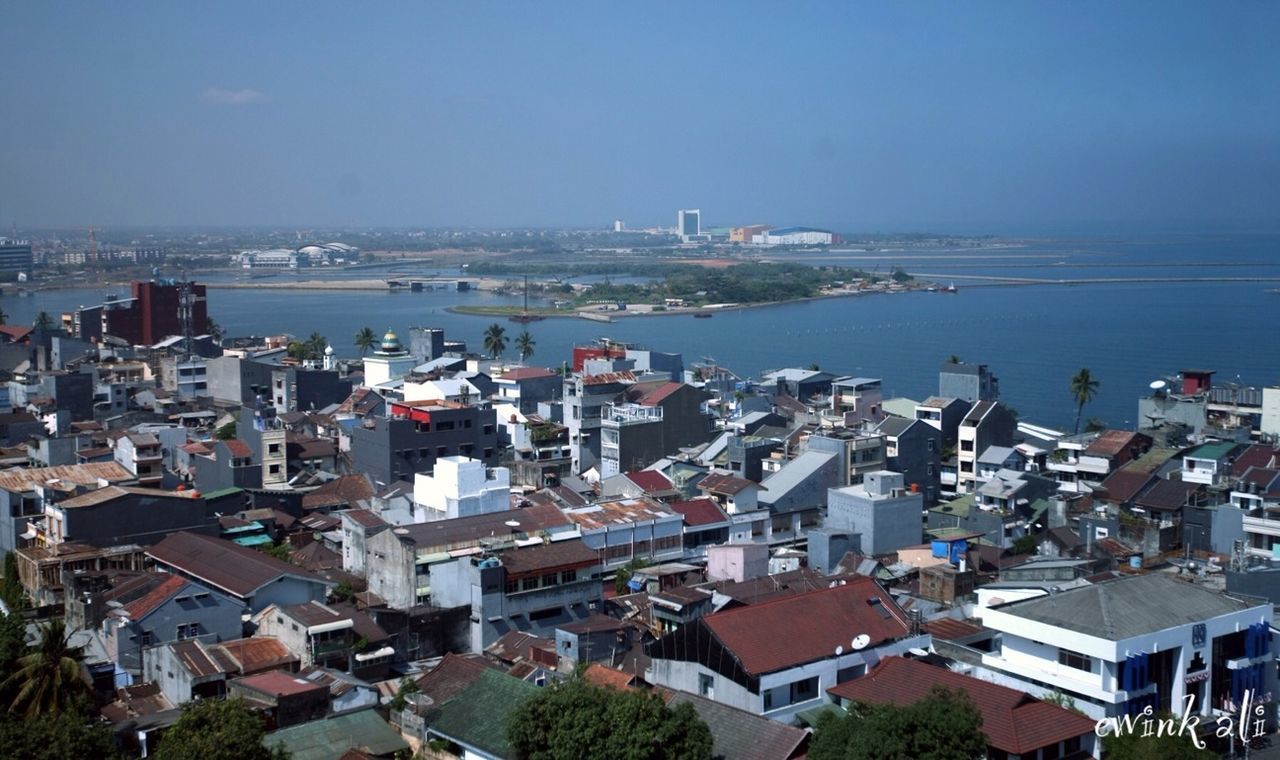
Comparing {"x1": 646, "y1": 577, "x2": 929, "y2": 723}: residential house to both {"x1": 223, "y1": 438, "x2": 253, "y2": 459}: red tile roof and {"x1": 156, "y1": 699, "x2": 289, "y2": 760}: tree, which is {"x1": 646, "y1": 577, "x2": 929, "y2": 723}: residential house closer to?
{"x1": 156, "y1": 699, "x2": 289, "y2": 760}: tree

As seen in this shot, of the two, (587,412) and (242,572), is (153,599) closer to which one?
(242,572)

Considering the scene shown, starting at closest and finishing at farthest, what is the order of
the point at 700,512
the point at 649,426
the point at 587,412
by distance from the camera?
the point at 700,512 → the point at 649,426 → the point at 587,412

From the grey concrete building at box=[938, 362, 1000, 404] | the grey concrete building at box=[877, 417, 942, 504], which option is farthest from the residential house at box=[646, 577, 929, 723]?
the grey concrete building at box=[938, 362, 1000, 404]

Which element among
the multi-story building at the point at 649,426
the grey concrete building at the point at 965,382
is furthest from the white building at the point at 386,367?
the grey concrete building at the point at 965,382

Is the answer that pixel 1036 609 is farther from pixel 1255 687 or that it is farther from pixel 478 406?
pixel 478 406

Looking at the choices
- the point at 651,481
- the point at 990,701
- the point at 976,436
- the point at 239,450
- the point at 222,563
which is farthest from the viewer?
the point at 976,436

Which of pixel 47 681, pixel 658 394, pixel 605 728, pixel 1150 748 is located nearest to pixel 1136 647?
pixel 1150 748

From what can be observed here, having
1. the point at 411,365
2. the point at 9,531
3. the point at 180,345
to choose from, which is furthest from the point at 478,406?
the point at 180,345
